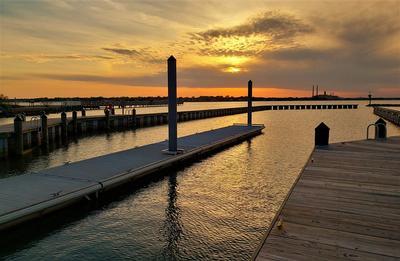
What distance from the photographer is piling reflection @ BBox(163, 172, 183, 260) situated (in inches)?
337

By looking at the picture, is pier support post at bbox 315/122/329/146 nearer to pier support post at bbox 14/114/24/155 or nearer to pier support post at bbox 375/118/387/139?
pier support post at bbox 375/118/387/139

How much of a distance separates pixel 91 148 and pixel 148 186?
49.5ft

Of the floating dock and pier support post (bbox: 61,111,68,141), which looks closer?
the floating dock

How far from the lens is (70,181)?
1243cm

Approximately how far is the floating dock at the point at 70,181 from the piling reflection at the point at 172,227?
2.56m

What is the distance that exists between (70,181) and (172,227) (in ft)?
17.0

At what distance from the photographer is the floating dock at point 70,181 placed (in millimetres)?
9500

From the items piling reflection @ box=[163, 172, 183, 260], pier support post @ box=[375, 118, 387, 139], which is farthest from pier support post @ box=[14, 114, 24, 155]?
pier support post @ box=[375, 118, 387, 139]

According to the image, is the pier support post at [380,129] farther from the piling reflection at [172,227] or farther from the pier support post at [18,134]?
the pier support post at [18,134]

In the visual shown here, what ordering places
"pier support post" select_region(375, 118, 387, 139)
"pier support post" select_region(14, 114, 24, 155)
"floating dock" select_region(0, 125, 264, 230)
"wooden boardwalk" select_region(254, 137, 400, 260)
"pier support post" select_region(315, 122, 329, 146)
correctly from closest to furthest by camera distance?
"wooden boardwalk" select_region(254, 137, 400, 260) < "floating dock" select_region(0, 125, 264, 230) < "pier support post" select_region(315, 122, 329, 146) < "pier support post" select_region(375, 118, 387, 139) < "pier support post" select_region(14, 114, 24, 155)

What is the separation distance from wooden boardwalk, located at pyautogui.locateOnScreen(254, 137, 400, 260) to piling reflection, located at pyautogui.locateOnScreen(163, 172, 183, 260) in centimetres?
326

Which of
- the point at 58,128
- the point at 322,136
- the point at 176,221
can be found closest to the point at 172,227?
the point at 176,221

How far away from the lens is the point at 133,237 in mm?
9328

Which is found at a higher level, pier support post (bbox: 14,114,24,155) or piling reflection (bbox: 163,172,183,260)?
pier support post (bbox: 14,114,24,155)
